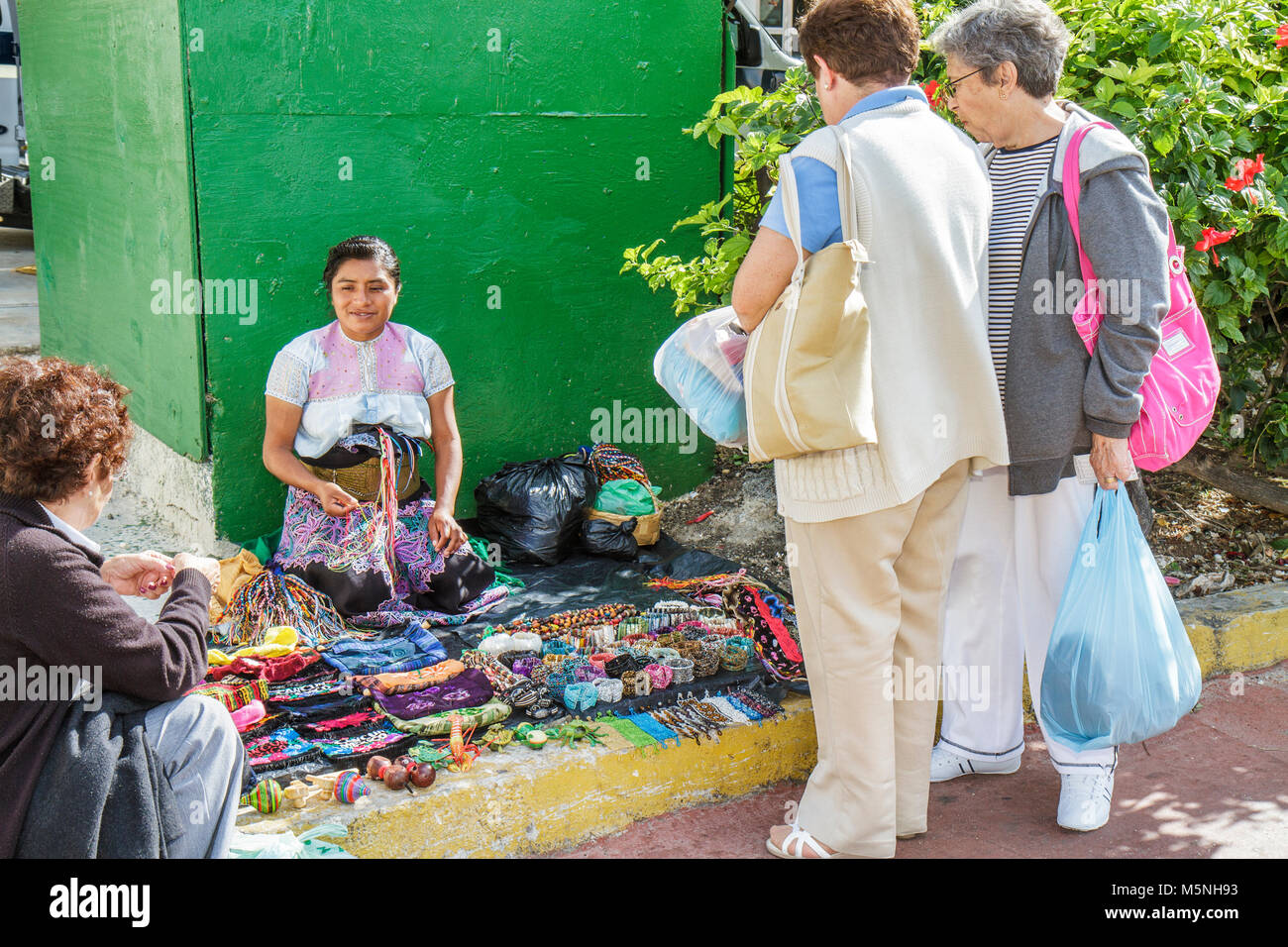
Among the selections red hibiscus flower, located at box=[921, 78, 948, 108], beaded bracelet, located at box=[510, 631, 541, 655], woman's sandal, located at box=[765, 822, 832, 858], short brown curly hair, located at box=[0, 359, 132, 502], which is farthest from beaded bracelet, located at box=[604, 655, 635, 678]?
red hibiscus flower, located at box=[921, 78, 948, 108]

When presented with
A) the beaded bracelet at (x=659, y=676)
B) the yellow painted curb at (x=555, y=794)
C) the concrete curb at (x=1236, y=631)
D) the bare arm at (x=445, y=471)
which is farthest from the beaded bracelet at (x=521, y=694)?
the concrete curb at (x=1236, y=631)

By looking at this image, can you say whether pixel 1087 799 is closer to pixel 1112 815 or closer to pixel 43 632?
pixel 1112 815

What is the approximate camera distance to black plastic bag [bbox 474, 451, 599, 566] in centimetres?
522

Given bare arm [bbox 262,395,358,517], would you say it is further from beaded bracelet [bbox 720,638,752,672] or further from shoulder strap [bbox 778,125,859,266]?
shoulder strap [bbox 778,125,859,266]

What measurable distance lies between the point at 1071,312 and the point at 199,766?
2.35 m

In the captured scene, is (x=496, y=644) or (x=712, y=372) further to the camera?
(x=496, y=644)

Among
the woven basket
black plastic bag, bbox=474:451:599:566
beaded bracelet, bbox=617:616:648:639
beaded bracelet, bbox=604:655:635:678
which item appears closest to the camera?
beaded bracelet, bbox=604:655:635:678

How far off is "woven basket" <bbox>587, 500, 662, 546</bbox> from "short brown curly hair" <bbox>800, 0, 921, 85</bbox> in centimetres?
283

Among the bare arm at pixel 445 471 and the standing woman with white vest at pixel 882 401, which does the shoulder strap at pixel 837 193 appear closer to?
the standing woman with white vest at pixel 882 401

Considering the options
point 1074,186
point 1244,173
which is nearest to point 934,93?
point 1244,173

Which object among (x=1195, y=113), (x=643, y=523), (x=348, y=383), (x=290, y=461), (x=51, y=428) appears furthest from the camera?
(x=643, y=523)

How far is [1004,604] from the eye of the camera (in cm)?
352

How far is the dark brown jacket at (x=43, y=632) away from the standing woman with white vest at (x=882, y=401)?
4.95 feet

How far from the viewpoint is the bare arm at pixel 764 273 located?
2.79 metres
